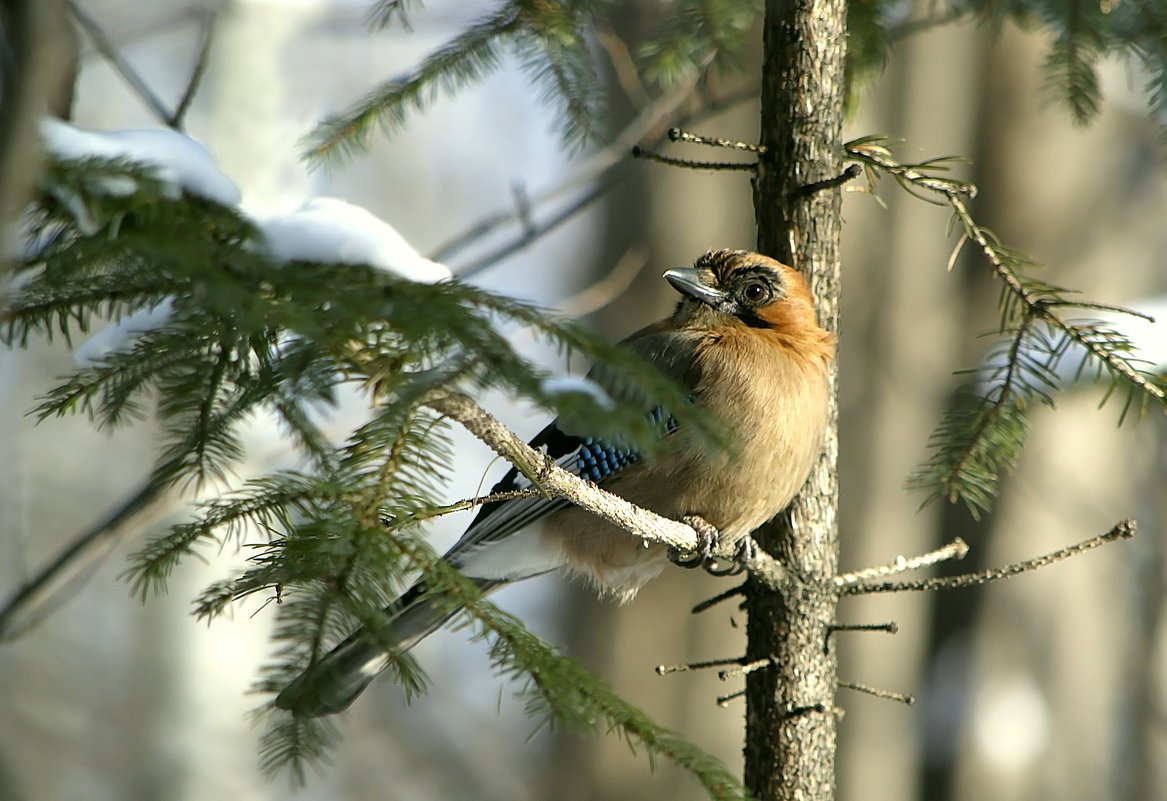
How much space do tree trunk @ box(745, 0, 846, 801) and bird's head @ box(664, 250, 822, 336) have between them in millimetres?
202

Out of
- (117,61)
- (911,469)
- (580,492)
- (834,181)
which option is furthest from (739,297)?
(911,469)

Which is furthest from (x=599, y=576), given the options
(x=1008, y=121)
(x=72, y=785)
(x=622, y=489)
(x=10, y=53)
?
(x=72, y=785)

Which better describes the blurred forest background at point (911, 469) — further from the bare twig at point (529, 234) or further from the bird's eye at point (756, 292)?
the bird's eye at point (756, 292)

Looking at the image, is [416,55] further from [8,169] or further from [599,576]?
[8,169]

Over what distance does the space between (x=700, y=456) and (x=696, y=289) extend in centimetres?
59

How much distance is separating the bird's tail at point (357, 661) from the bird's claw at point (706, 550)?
0.63 meters

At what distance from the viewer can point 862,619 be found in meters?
5.76

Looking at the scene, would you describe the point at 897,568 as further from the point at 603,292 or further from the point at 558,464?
the point at 603,292

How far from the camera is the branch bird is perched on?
2.55 m

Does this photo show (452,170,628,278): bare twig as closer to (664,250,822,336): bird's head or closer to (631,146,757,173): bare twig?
(664,250,822,336): bird's head

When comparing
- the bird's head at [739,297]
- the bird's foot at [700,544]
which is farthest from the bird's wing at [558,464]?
the bird's foot at [700,544]

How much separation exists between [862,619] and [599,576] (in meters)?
3.09

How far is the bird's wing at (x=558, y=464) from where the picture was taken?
2.90 m

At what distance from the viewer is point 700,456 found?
2676mm
